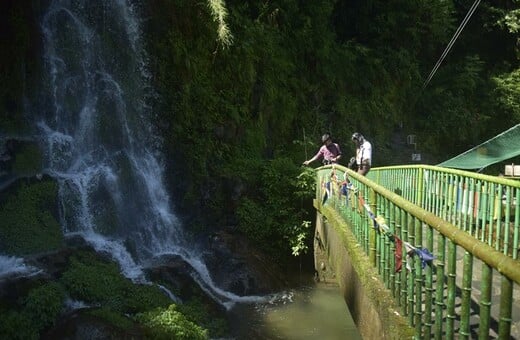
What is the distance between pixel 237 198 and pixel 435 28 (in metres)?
13.2

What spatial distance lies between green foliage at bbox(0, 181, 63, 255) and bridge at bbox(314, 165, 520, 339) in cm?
596

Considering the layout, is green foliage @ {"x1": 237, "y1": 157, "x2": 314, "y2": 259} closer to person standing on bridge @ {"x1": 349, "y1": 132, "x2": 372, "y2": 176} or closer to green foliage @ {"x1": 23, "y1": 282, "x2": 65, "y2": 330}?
person standing on bridge @ {"x1": 349, "y1": 132, "x2": 372, "y2": 176}

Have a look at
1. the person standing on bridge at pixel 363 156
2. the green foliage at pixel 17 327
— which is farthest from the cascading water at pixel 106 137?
the person standing on bridge at pixel 363 156

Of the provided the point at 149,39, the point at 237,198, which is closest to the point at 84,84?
the point at 149,39

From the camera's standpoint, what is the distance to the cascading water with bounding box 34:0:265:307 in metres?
10.7

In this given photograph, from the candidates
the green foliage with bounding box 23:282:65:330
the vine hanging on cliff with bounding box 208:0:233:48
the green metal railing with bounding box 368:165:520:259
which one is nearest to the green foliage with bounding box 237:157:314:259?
the vine hanging on cliff with bounding box 208:0:233:48

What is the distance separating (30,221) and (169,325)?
4.41 meters

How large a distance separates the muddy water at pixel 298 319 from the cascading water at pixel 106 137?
711mm

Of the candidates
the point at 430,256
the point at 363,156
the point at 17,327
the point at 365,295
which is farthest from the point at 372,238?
the point at 17,327

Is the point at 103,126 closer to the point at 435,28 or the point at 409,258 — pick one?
the point at 409,258

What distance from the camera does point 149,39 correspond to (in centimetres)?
1344

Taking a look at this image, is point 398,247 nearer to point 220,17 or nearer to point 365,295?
point 365,295

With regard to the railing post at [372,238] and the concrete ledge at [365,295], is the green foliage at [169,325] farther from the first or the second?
the railing post at [372,238]

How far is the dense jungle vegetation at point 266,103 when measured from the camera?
9.12 metres
